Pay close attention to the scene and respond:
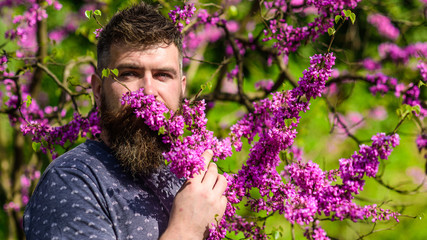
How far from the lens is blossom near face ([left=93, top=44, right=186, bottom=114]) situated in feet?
6.83

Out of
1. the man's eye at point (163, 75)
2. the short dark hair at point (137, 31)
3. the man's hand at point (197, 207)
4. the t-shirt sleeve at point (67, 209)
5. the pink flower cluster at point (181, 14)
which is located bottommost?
the t-shirt sleeve at point (67, 209)

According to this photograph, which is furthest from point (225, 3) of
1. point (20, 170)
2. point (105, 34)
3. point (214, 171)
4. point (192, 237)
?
point (20, 170)

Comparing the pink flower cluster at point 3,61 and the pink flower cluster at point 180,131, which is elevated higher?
the pink flower cluster at point 3,61

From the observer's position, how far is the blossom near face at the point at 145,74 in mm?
2082

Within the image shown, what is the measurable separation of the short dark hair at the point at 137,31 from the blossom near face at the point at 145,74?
4 cm

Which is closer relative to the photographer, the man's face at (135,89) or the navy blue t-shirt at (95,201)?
the navy blue t-shirt at (95,201)

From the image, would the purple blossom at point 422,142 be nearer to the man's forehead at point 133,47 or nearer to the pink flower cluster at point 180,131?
the pink flower cluster at point 180,131

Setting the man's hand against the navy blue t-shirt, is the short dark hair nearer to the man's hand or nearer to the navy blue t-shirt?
the navy blue t-shirt

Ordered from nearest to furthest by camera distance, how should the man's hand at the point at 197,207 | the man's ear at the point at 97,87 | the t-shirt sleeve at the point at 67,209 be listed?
the t-shirt sleeve at the point at 67,209 → the man's hand at the point at 197,207 → the man's ear at the point at 97,87

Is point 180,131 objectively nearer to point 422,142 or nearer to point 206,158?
point 206,158

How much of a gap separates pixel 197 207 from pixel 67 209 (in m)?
0.52

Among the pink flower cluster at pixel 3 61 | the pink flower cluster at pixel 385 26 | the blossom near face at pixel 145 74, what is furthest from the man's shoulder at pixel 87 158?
the pink flower cluster at pixel 385 26

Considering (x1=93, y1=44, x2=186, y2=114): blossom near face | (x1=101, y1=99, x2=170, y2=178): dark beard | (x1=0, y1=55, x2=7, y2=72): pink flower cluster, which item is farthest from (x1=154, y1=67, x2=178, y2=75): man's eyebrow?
(x1=0, y1=55, x2=7, y2=72): pink flower cluster

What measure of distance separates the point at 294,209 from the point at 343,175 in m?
0.25
